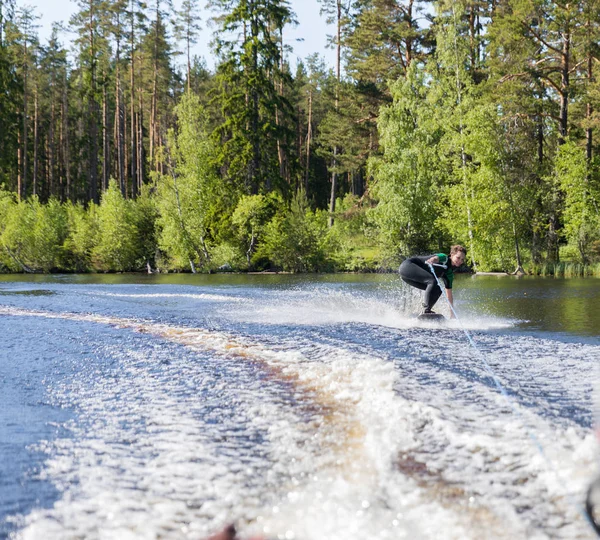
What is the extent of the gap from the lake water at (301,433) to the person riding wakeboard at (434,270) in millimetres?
1474

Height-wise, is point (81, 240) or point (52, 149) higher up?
point (52, 149)

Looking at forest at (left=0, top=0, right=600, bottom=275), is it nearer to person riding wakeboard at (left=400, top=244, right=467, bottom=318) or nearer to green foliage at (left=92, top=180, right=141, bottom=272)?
green foliage at (left=92, top=180, right=141, bottom=272)

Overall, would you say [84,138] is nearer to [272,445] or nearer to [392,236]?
[392,236]

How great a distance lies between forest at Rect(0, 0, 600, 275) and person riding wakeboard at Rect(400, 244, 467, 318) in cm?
2009

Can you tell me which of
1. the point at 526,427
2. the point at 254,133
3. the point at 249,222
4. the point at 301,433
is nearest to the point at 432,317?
the point at 526,427

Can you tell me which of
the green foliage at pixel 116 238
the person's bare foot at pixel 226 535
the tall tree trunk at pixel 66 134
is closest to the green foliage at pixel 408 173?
the green foliage at pixel 116 238

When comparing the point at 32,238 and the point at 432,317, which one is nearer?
the point at 432,317

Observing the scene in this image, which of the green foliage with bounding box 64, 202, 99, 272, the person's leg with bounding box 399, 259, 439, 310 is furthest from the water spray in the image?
the green foliage with bounding box 64, 202, 99, 272

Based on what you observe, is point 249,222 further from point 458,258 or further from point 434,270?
point 458,258

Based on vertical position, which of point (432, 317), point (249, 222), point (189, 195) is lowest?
point (432, 317)

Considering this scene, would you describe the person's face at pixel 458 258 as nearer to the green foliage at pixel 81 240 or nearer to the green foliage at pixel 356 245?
the green foliage at pixel 356 245

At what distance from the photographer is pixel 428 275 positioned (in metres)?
12.4

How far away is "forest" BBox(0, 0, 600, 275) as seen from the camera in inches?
1246

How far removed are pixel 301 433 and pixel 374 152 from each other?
3593 cm
